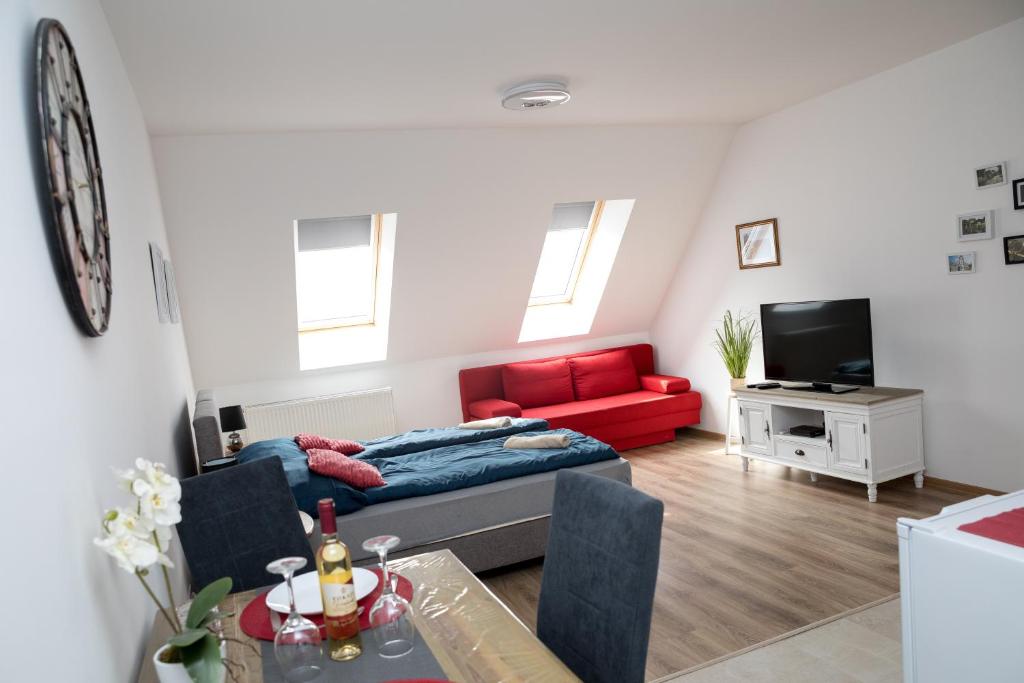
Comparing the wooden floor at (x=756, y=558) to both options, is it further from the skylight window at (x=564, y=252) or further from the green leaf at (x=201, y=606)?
the skylight window at (x=564, y=252)

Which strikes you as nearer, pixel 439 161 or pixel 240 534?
pixel 240 534

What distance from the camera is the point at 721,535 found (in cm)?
425

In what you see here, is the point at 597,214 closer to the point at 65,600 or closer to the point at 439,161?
the point at 439,161

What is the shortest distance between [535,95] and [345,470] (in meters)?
2.33

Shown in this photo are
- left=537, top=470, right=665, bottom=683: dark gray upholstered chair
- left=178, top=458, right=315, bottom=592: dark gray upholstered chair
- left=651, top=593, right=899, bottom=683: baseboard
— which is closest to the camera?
left=537, top=470, right=665, bottom=683: dark gray upholstered chair

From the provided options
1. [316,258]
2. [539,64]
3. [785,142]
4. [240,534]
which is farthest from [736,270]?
[240,534]

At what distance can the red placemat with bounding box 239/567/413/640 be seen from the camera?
1685 millimetres

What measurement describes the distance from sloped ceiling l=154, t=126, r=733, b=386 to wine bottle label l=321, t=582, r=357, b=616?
387cm

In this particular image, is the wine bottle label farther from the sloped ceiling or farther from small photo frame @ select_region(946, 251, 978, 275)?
small photo frame @ select_region(946, 251, 978, 275)

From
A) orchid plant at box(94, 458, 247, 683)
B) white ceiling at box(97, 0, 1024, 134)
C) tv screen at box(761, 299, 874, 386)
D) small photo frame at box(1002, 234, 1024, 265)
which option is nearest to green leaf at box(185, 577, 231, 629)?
orchid plant at box(94, 458, 247, 683)

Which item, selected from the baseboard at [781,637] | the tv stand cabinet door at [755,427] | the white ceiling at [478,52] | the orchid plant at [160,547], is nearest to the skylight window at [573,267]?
→ the white ceiling at [478,52]

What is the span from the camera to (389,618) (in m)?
1.63

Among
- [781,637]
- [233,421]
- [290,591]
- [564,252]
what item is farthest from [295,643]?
[564,252]

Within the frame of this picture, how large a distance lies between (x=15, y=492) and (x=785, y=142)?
5.63m
